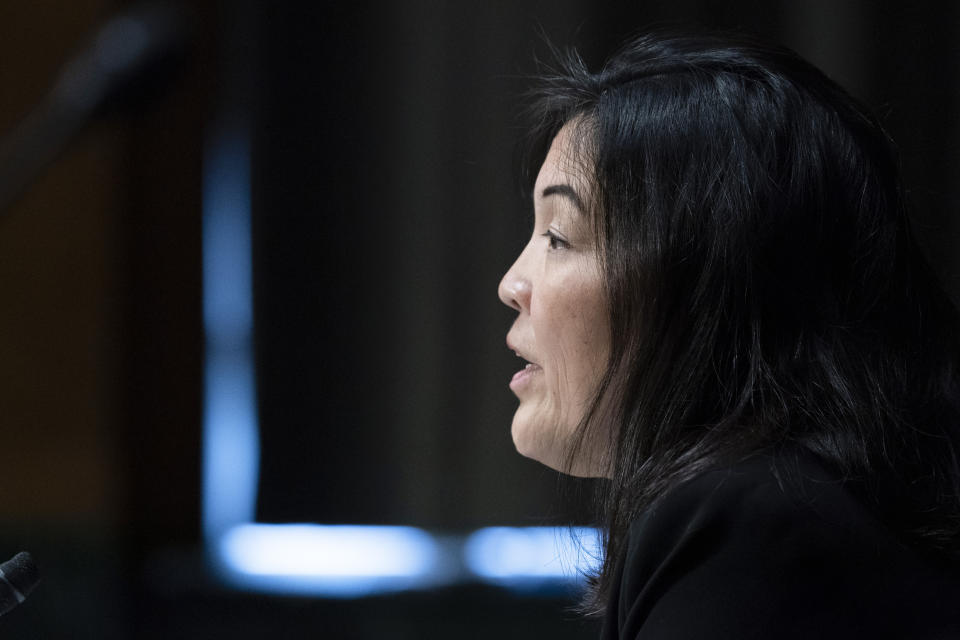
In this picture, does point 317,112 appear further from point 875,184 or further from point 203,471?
point 875,184

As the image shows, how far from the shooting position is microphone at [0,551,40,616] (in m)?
0.45

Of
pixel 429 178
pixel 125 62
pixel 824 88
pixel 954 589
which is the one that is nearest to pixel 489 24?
pixel 429 178

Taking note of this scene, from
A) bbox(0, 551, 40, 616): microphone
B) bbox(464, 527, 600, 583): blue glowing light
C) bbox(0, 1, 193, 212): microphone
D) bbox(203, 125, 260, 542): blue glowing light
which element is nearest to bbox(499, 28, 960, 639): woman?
bbox(0, 551, 40, 616): microphone

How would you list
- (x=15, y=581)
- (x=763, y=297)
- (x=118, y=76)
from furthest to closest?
1. (x=118, y=76)
2. (x=763, y=297)
3. (x=15, y=581)

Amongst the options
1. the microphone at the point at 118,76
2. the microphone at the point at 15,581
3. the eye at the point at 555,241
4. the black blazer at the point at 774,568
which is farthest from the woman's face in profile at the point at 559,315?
the microphone at the point at 118,76

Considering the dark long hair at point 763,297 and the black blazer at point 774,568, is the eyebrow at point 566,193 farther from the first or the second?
the black blazer at point 774,568

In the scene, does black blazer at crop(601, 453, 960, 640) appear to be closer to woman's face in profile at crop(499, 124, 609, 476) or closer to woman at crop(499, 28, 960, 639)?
woman at crop(499, 28, 960, 639)

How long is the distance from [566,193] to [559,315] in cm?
8

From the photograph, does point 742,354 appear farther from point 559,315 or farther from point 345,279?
point 345,279

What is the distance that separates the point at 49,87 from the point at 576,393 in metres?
1.24

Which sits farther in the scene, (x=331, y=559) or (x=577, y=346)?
(x=331, y=559)

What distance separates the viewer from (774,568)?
0.47m

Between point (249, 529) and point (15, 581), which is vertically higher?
point (15, 581)

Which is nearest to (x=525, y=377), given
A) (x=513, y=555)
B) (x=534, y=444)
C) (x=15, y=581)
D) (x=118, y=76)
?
(x=534, y=444)
